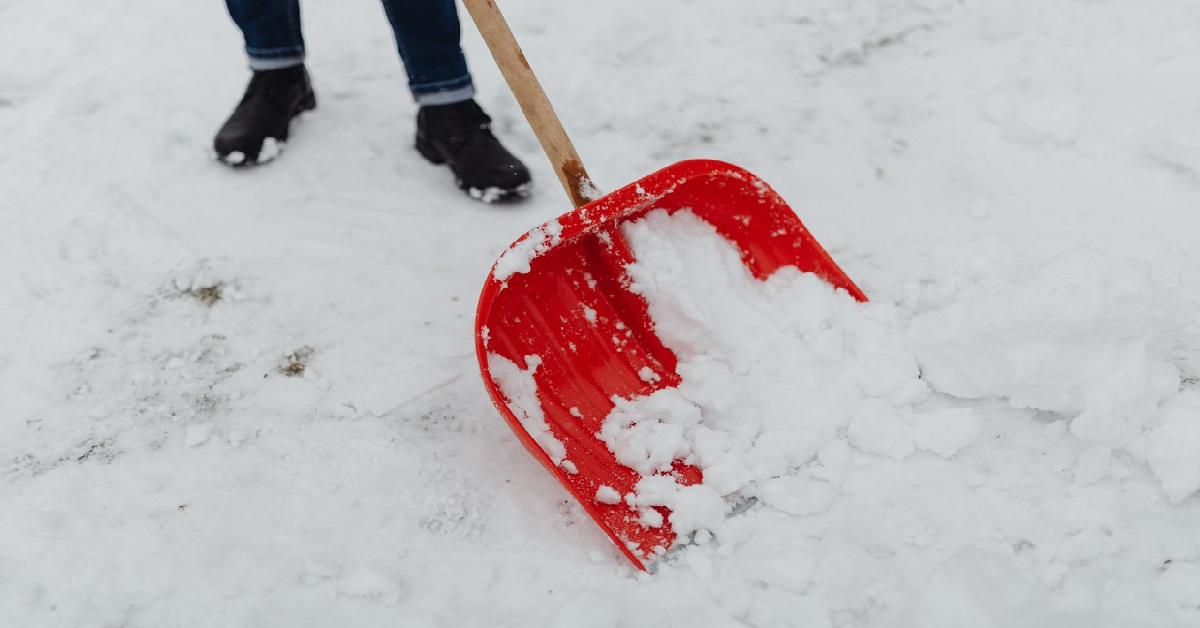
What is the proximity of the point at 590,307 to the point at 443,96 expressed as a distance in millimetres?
834

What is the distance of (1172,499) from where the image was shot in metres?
1.26

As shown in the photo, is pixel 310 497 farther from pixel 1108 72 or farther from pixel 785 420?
pixel 1108 72

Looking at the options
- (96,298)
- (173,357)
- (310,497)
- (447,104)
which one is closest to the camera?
(310,497)

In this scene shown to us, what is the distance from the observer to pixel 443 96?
206 cm

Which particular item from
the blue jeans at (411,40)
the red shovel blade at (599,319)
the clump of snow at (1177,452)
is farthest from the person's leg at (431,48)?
the clump of snow at (1177,452)

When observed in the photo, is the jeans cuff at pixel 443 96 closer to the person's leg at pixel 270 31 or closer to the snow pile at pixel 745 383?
the person's leg at pixel 270 31

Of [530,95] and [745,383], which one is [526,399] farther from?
[530,95]

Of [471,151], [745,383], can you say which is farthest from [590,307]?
[471,151]

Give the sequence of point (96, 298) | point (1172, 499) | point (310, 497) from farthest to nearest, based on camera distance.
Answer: point (96, 298)
point (310, 497)
point (1172, 499)

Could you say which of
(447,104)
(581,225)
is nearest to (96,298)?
(447,104)

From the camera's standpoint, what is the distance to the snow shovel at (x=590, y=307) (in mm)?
1328

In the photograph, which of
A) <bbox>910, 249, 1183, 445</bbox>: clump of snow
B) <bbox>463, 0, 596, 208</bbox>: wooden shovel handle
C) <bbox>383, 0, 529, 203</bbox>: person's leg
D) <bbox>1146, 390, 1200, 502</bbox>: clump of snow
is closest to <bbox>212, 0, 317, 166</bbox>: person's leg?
<bbox>383, 0, 529, 203</bbox>: person's leg

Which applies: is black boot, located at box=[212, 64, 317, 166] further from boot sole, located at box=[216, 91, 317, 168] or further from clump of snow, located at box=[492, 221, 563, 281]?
clump of snow, located at box=[492, 221, 563, 281]

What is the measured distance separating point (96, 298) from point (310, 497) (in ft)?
2.48
